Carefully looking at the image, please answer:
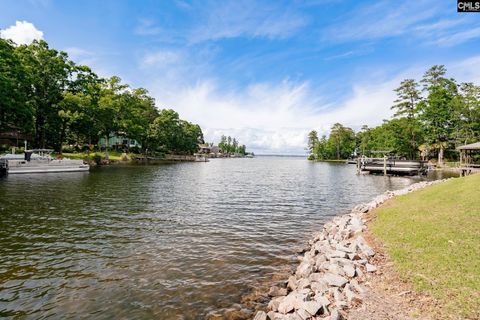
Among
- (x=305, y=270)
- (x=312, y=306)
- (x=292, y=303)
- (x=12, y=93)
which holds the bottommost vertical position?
(x=305, y=270)

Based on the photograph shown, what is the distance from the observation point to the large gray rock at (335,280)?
22.0ft

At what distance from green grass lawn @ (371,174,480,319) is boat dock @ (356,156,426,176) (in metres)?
38.0

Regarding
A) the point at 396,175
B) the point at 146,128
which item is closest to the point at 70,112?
the point at 146,128

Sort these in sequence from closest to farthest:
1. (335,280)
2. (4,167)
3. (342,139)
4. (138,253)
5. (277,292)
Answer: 1. (335,280)
2. (277,292)
3. (138,253)
4. (4,167)
5. (342,139)

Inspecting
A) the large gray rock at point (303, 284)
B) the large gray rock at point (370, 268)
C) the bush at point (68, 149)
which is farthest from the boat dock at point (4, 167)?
the large gray rock at point (370, 268)

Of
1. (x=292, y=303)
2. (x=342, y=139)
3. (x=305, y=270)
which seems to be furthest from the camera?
(x=342, y=139)

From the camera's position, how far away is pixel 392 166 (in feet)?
163

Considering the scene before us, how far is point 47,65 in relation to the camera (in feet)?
176

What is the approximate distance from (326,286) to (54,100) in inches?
2631

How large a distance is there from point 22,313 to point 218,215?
11379mm

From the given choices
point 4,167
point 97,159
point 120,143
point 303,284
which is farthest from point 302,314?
point 120,143

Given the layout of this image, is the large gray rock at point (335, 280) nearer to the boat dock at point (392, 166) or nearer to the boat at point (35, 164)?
the boat at point (35, 164)

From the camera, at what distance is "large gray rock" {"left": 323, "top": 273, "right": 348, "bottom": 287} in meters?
6.70

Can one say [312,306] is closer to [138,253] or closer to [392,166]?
[138,253]
